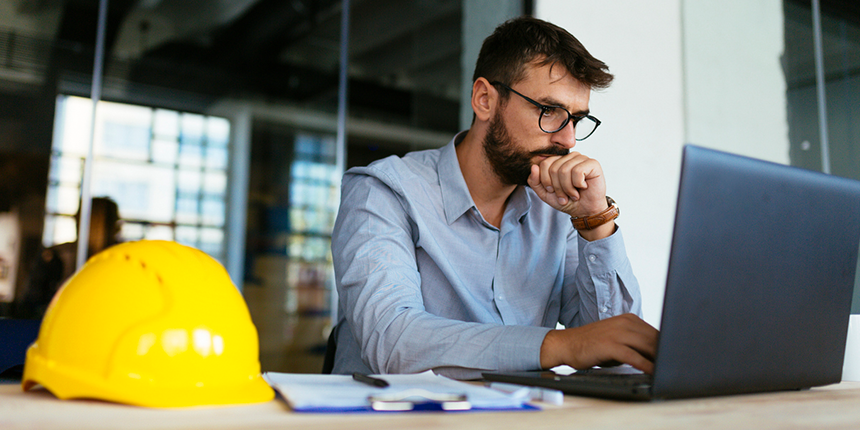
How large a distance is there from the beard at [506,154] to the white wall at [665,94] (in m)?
0.89

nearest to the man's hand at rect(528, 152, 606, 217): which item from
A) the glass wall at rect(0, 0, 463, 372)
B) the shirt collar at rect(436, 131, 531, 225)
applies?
the shirt collar at rect(436, 131, 531, 225)

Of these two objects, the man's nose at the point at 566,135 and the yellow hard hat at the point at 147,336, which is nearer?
the yellow hard hat at the point at 147,336

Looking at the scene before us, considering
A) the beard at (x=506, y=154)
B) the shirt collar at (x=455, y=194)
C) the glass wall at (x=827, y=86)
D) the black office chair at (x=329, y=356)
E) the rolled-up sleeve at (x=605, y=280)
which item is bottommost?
the black office chair at (x=329, y=356)

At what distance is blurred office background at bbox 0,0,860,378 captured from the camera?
100 inches

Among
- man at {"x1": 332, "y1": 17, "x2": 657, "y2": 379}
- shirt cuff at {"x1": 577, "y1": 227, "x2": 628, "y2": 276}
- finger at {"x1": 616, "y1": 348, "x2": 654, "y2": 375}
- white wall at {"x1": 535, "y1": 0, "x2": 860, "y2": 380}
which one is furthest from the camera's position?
white wall at {"x1": 535, "y1": 0, "x2": 860, "y2": 380}

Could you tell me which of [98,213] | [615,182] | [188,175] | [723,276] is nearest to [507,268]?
[723,276]

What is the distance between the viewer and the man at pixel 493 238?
94 cm

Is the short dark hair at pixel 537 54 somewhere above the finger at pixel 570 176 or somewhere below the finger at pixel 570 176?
above

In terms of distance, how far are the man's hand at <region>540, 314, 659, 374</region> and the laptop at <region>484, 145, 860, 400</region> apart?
0.05 metres

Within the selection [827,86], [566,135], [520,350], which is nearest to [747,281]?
[520,350]

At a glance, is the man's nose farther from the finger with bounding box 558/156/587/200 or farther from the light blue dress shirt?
the finger with bounding box 558/156/587/200

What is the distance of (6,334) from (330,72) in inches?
303

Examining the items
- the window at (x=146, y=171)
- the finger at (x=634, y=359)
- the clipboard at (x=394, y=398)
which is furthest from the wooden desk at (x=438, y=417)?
the window at (x=146, y=171)

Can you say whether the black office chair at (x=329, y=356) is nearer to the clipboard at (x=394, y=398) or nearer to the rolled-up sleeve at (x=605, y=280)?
the rolled-up sleeve at (x=605, y=280)
